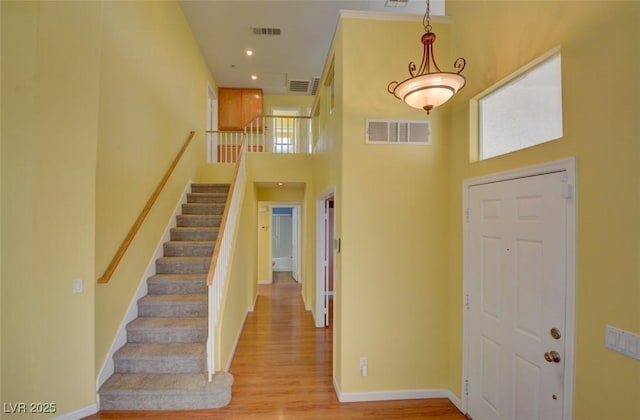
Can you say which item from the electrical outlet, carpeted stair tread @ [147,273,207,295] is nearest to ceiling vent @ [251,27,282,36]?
carpeted stair tread @ [147,273,207,295]

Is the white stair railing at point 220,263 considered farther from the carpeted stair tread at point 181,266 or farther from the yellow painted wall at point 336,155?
the yellow painted wall at point 336,155

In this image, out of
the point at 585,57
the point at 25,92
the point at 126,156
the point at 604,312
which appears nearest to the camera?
the point at 604,312

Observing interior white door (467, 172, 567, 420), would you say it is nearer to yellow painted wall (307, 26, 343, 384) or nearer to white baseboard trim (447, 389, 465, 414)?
white baseboard trim (447, 389, 465, 414)

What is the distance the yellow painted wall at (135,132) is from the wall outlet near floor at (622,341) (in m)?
3.63

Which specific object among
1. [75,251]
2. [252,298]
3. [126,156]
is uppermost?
[126,156]

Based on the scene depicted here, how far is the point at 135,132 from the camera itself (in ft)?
11.1

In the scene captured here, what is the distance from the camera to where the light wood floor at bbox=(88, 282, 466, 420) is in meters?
2.55

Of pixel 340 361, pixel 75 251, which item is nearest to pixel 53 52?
pixel 75 251

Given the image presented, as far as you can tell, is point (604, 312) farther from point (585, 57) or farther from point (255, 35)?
point (255, 35)

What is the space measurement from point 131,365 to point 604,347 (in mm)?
3619

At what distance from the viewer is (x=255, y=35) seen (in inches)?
203

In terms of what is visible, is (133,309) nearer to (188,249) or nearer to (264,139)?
(188,249)

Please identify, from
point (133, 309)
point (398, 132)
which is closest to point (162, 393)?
point (133, 309)

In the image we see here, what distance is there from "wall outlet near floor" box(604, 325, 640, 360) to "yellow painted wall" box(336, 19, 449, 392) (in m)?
1.39
